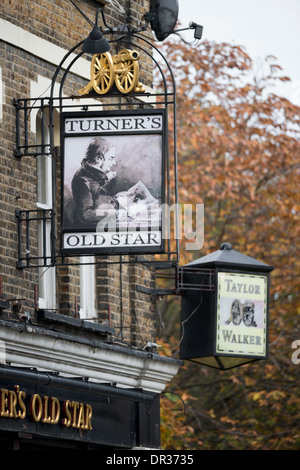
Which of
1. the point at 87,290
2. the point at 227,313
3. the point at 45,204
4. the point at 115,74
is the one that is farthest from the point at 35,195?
the point at 227,313

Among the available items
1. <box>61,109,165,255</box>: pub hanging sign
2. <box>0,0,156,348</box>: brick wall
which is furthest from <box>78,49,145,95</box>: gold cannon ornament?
<box>0,0,156,348</box>: brick wall

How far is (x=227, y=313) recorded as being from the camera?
43.5 ft

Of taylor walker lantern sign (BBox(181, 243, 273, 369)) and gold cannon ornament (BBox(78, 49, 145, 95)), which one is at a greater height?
gold cannon ornament (BBox(78, 49, 145, 95))

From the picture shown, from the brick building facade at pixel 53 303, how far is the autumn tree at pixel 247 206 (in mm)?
10148

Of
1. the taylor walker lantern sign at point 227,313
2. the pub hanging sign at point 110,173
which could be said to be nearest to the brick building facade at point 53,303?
the pub hanging sign at point 110,173

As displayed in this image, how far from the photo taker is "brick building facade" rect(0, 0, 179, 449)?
1108 centimetres

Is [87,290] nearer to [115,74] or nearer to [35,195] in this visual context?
[35,195]

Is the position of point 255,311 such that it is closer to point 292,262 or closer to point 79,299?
point 79,299

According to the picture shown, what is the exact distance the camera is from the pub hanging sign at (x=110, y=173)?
11.1m

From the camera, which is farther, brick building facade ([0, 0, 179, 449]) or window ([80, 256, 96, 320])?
window ([80, 256, 96, 320])

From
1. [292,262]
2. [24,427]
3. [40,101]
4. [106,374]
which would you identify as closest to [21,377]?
[24,427]

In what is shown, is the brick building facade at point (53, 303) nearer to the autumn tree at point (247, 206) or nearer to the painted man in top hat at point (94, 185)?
the painted man in top hat at point (94, 185)

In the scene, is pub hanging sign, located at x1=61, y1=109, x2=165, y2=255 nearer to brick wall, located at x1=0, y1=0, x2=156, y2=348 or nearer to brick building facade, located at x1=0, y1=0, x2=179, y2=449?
brick building facade, located at x1=0, y1=0, x2=179, y2=449

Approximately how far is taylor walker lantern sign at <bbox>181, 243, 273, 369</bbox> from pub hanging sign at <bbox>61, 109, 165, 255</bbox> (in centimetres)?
223
